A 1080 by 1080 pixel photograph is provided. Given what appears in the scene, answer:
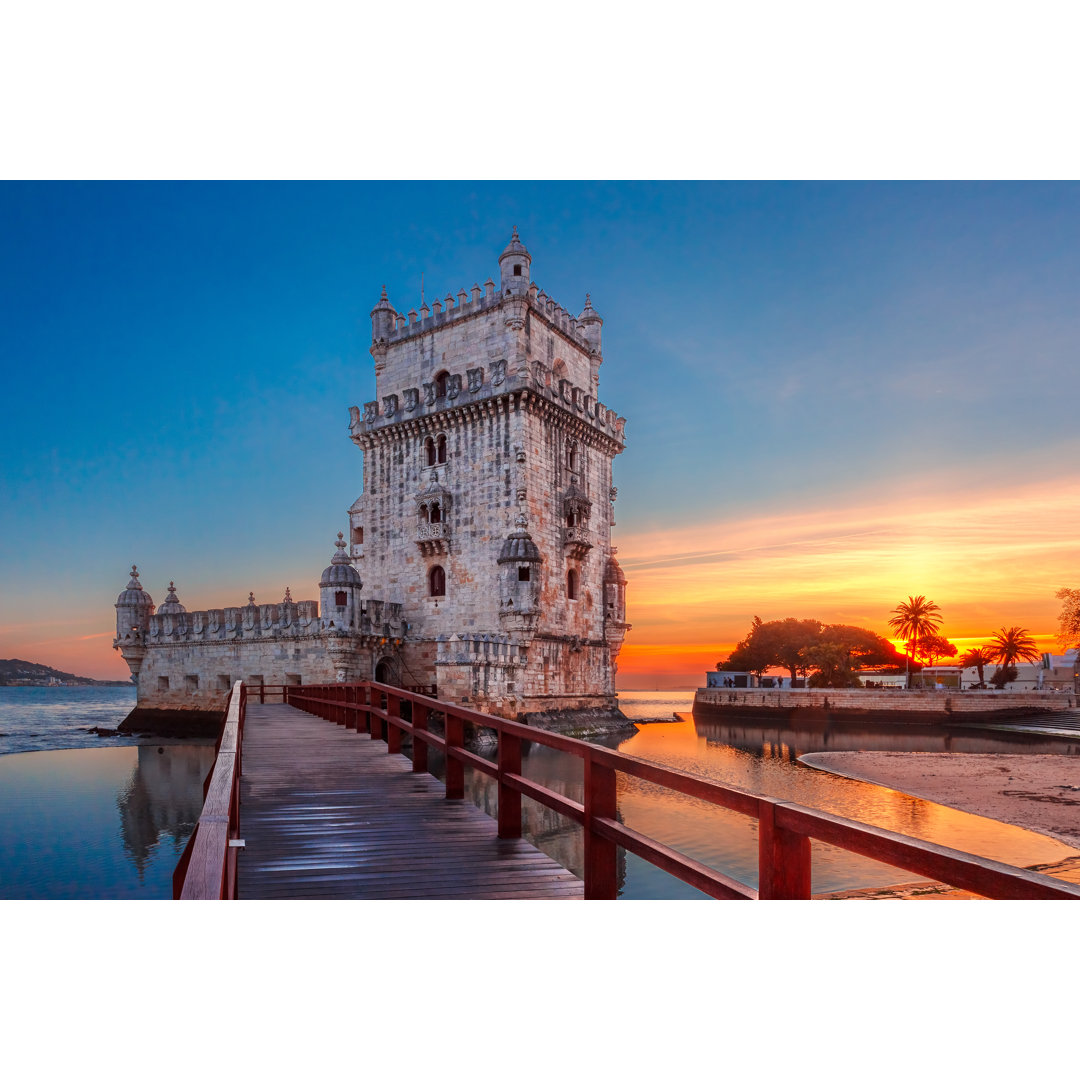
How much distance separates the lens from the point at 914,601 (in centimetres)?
5000

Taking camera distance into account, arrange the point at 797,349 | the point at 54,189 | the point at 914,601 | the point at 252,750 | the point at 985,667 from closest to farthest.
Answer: the point at 54,189 < the point at 252,750 < the point at 797,349 < the point at 914,601 < the point at 985,667

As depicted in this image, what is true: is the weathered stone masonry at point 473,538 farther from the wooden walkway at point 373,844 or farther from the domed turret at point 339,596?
the wooden walkway at point 373,844

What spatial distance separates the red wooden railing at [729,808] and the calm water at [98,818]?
6747mm

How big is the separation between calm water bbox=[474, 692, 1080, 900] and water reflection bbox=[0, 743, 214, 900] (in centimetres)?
589

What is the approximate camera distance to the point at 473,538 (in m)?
28.3

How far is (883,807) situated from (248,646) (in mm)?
23752

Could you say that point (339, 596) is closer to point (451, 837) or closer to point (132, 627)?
point (132, 627)

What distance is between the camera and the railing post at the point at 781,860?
2980mm

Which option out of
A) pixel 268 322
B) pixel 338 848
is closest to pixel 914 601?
pixel 268 322

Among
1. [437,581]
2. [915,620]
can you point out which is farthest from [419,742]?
[915,620]

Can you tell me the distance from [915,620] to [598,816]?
52.1 meters

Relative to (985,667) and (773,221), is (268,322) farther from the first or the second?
(985,667)

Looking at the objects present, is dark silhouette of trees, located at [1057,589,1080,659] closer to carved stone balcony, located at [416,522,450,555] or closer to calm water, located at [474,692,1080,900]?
calm water, located at [474,692,1080,900]

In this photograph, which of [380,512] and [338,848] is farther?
[380,512]
